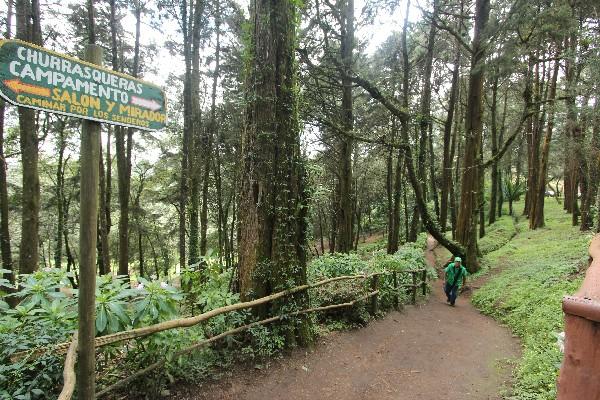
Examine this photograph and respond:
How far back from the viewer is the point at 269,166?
5.33 metres

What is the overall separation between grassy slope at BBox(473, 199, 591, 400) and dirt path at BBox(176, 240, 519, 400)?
1.54 feet

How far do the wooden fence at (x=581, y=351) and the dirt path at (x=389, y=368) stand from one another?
3978 mm

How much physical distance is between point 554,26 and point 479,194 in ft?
22.0

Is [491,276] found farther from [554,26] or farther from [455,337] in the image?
[554,26]

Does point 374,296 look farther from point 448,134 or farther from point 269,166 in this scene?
point 448,134

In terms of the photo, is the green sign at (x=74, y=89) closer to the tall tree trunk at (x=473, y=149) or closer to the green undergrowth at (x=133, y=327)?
the green undergrowth at (x=133, y=327)

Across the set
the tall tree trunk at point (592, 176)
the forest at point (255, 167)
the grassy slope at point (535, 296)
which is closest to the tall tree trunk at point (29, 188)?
the forest at point (255, 167)

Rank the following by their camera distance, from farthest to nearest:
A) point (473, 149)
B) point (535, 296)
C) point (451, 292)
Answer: point (473, 149) < point (451, 292) < point (535, 296)

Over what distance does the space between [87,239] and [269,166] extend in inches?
131

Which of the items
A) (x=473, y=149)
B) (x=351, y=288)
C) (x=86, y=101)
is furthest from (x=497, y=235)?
(x=86, y=101)

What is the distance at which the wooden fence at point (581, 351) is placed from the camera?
94 cm

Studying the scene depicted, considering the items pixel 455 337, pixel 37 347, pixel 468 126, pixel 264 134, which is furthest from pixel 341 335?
Result: pixel 468 126

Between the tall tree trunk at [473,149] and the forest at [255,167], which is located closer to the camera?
the forest at [255,167]

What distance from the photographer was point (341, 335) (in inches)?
254
